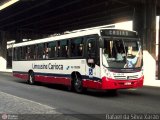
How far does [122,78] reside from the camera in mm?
17219

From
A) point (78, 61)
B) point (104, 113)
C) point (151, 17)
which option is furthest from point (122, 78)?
point (151, 17)

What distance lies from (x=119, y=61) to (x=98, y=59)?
35.2 inches

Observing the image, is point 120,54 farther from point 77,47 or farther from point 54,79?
point 54,79

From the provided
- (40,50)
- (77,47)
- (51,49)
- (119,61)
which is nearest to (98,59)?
(119,61)

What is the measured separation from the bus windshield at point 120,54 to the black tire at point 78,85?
2.48 metres

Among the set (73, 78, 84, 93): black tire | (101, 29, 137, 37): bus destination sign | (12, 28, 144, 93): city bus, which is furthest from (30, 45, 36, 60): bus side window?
(101, 29, 137, 37): bus destination sign

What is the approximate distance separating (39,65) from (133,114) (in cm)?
1298

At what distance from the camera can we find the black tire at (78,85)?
1908 cm

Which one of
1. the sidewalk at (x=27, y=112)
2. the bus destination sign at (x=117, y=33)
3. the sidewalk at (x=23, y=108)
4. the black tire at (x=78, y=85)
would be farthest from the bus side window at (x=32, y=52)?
the sidewalk at (x=27, y=112)

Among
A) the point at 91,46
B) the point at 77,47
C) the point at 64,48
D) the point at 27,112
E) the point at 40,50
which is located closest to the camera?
the point at 27,112

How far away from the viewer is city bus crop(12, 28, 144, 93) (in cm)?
1709

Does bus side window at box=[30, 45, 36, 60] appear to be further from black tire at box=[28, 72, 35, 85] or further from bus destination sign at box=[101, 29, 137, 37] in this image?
bus destination sign at box=[101, 29, 137, 37]

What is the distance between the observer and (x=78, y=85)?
19.3 m

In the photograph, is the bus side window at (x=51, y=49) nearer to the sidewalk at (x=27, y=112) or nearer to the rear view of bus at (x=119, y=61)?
the rear view of bus at (x=119, y=61)
